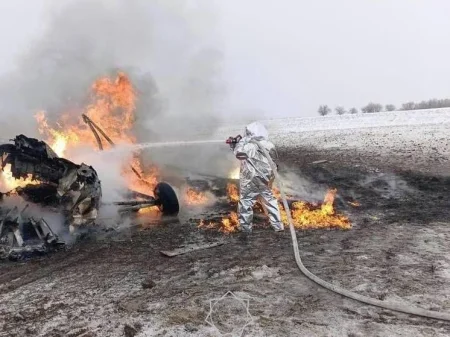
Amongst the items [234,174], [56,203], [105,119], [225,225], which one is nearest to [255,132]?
[225,225]

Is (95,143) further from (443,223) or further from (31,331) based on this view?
(443,223)

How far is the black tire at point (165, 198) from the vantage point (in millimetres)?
9055

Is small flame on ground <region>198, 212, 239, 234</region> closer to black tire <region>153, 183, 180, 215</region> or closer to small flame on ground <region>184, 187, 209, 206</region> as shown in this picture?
black tire <region>153, 183, 180, 215</region>

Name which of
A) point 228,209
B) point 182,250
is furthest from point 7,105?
point 182,250

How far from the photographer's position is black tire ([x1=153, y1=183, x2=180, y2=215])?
9.05 m

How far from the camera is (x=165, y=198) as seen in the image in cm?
904

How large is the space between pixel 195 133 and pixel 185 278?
18.9 meters

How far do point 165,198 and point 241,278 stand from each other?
4238mm

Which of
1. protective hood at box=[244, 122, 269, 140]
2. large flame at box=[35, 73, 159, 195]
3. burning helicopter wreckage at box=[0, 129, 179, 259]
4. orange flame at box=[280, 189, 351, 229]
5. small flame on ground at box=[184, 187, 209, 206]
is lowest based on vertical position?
orange flame at box=[280, 189, 351, 229]

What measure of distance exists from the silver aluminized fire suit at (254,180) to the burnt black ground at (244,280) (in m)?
0.34

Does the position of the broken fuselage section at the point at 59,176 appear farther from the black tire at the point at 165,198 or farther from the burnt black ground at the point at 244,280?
the black tire at the point at 165,198

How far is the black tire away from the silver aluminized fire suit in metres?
2.20

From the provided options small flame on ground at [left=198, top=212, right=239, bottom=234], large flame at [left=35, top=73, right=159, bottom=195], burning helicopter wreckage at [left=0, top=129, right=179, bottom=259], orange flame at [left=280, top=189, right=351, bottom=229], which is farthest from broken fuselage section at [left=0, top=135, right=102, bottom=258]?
large flame at [left=35, top=73, right=159, bottom=195]

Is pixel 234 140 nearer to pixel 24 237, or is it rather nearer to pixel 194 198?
pixel 194 198
